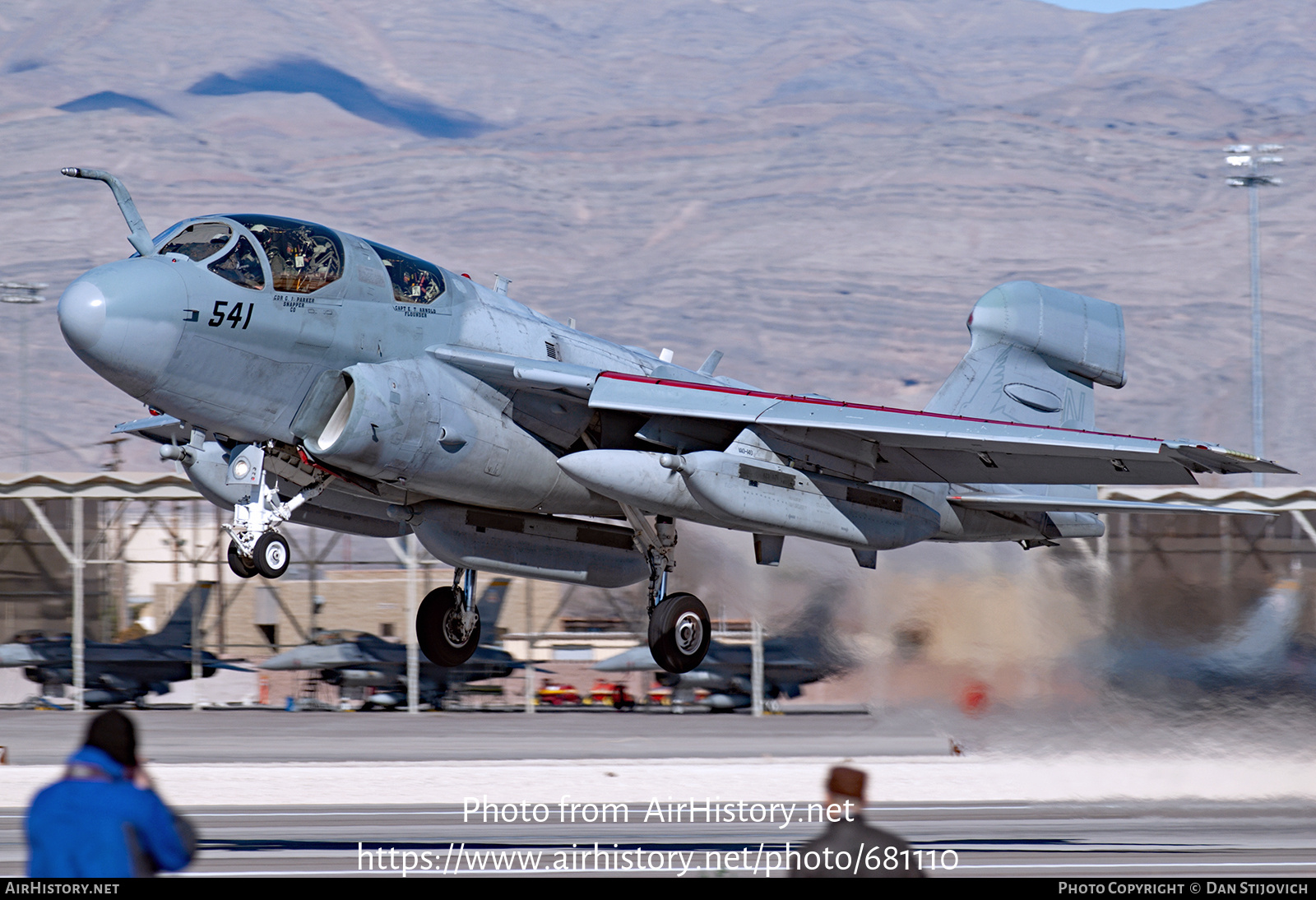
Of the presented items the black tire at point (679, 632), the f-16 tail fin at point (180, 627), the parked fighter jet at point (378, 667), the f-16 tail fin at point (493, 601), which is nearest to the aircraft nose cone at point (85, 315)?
the black tire at point (679, 632)

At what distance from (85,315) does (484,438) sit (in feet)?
13.4

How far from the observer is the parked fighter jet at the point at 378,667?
121 feet

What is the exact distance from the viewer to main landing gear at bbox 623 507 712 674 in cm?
1537

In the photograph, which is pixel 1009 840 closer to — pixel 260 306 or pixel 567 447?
pixel 567 447

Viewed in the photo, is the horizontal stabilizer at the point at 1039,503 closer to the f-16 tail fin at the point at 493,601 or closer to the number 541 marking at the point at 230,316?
the number 541 marking at the point at 230,316

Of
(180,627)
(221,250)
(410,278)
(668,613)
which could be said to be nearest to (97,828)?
(221,250)

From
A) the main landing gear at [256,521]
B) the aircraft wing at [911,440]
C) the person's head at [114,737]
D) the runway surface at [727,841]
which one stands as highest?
the aircraft wing at [911,440]

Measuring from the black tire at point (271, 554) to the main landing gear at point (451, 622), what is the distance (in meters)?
3.17

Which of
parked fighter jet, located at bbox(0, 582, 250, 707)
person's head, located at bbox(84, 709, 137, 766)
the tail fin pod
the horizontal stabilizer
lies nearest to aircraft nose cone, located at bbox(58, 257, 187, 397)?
person's head, located at bbox(84, 709, 137, 766)

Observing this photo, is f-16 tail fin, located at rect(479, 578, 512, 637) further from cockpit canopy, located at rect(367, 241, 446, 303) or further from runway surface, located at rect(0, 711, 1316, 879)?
cockpit canopy, located at rect(367, 241, 446, 303)

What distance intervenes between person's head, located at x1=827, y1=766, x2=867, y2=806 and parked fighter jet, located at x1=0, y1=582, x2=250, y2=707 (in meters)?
31.8

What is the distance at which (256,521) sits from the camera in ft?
44.0

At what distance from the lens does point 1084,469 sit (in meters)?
15.3

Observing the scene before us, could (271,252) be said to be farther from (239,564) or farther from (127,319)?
(239,564)
